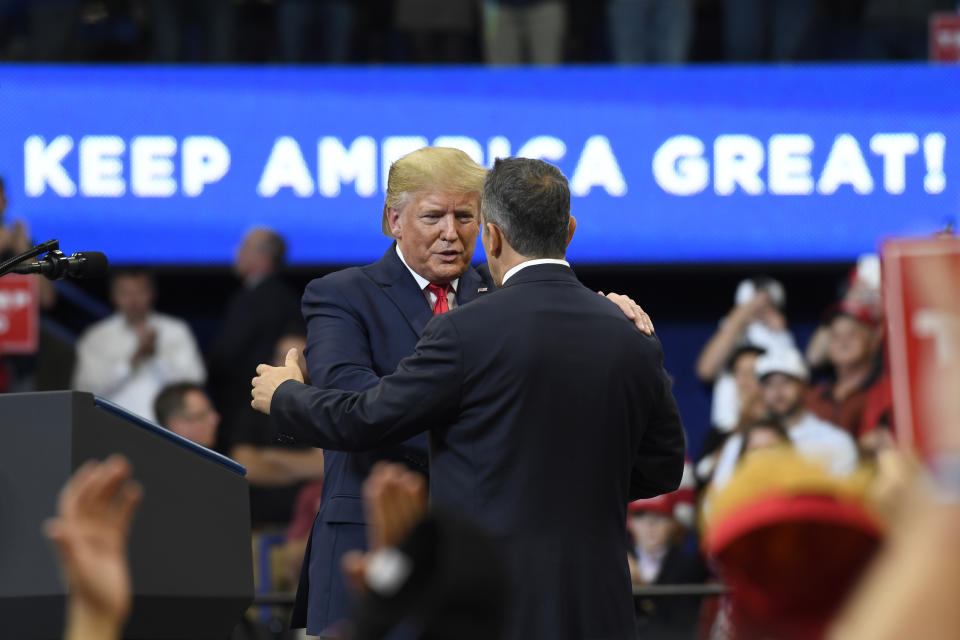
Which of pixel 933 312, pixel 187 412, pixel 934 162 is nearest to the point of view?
pixel 933 312

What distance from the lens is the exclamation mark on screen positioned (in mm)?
7387

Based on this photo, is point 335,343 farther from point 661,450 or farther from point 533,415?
point 661,450

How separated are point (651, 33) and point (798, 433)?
253 cm

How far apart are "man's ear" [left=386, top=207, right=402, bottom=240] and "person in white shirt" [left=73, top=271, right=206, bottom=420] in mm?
3829

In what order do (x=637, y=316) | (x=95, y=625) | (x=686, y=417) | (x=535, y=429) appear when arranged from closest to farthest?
1. (x=95, y=625)
2. (x=535, y=429)
3. (x=637, y=316)
4. (x=686, y=417)

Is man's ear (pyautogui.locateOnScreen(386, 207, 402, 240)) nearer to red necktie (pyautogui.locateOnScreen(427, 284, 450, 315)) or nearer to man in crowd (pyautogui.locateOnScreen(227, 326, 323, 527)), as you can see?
red necktie (pyautogui.locateOnScreen(427, 284, 450, 315))

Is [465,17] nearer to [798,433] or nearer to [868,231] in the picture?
[868,231]

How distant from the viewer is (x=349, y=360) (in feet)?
9.58

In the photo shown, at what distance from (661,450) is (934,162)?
16.6ft

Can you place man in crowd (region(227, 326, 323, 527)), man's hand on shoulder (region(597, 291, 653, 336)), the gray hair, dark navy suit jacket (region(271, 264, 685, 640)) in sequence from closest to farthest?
1. dark navy suit jacket (region(271, 264, 685, 640))
2. the gray hair
3. man's hand on shoulder (region(597, 291, 653, 336))
4. man in crowd (region(227, 326, 323, 527))

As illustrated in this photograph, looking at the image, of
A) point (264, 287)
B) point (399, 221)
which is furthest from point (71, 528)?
point (264, 287)

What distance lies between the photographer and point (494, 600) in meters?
1.17

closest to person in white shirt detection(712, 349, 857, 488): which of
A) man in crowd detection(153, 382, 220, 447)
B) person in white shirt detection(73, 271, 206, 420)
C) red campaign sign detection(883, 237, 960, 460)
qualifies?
man in crowd detection(153, 382, 220, 447)

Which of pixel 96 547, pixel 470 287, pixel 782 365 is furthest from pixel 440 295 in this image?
pixel 782 365
